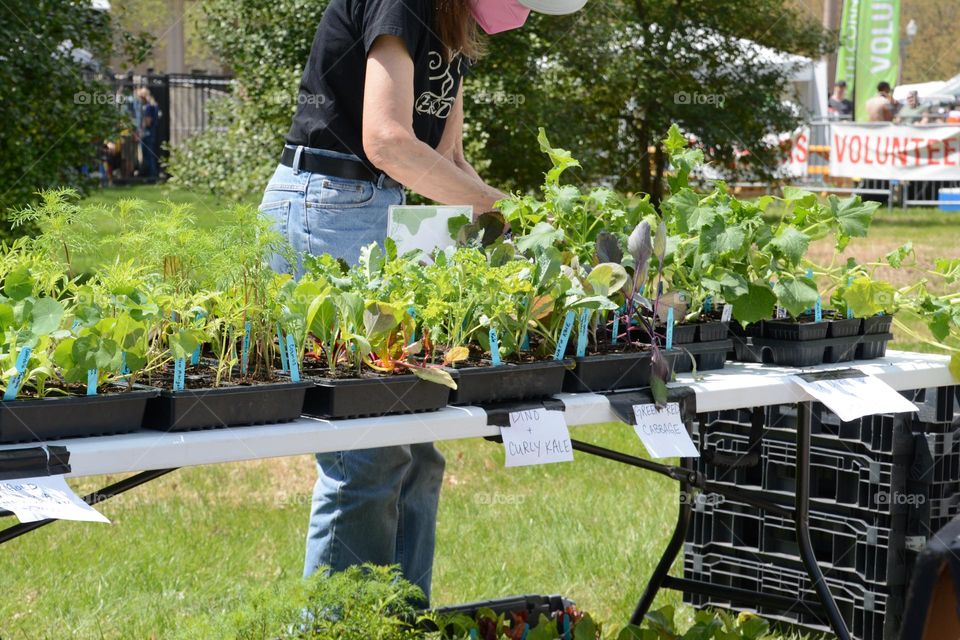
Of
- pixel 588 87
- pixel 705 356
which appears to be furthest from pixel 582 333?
pixel 588 87

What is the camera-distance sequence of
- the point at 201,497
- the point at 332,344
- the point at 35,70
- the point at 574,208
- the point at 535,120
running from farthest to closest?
the point at 535,120
the point at 35,70
the point at 201,497
the point at 574,208
the point at 332,344

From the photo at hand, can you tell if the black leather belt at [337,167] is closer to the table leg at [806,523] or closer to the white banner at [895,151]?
the table leg at [806,523]

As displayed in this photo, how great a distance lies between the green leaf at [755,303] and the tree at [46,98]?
4.50 metres

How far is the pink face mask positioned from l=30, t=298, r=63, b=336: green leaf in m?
1.15

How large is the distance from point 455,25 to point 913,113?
12.9m

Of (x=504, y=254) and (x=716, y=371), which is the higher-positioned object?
(x=504, y=254)

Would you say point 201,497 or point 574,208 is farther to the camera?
point 201,497

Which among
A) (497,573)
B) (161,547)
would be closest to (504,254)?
(497,573)

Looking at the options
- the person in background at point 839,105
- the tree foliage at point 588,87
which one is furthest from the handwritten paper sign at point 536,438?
the person in background at point 839,105

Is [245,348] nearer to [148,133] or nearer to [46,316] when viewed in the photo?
[46,316]

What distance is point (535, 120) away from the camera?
7.30 m

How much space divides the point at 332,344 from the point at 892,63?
50.4 feet

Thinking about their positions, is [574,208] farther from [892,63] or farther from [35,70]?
[892,63]

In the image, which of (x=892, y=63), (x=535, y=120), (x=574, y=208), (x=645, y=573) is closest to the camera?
(x=574, y=208)
